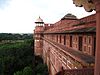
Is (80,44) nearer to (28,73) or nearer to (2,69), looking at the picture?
(28,73)

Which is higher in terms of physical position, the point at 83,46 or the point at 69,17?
the point at 69,17

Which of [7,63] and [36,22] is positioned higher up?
[36,22]

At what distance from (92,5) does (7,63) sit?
2641 centimetres

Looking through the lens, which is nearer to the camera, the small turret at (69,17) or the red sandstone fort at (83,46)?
the red sandstone fort at (83,46)

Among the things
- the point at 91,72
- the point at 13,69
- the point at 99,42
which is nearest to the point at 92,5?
the point at 99,42

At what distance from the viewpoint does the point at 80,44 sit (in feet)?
28.1

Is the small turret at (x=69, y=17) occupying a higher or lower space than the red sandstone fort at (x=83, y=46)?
higher

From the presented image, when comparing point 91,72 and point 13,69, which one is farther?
point 13,69

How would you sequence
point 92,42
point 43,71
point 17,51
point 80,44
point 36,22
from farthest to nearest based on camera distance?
1. point 17,51
2. point 36,22
3. point 43,71
4. point 80,44
5. point 92,42

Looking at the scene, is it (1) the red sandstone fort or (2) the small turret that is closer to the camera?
(1) the red sandstone fort

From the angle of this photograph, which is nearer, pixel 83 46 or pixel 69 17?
pixel 83 46

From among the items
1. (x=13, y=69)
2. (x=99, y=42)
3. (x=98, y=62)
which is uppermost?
(x=99, y=42)

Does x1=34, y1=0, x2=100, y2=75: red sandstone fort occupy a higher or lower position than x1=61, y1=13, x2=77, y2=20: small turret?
lower

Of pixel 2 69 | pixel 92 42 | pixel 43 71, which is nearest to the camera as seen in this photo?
pixel 92 42
